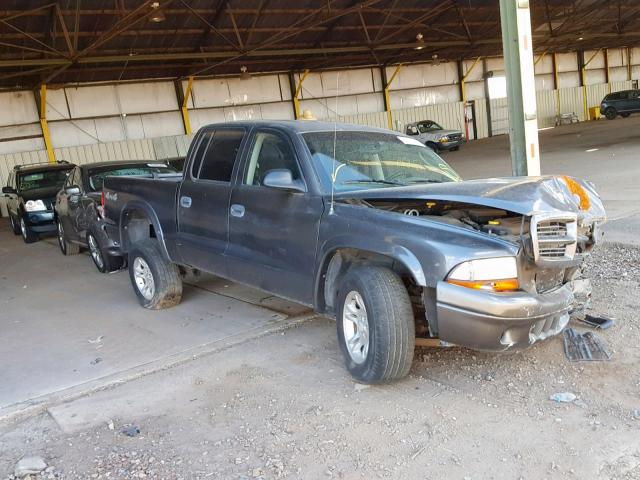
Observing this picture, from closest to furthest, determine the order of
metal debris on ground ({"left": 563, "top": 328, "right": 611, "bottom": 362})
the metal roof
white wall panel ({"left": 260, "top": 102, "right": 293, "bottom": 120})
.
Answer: metal debris on ground ({"left": 563, "top": 328, "right": 611, "bottom": 362}) < the metal roof < white wall panel ({"left": 260, "top": 102, "right": 293, "bottom": 120})

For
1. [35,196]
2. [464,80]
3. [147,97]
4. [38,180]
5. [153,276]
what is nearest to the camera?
[153,276]

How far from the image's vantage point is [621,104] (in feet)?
123

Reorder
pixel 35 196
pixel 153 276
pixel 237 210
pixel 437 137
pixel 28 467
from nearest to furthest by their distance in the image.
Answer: pixel 28 467
pixel 237 210
pixel 153 276
pixel 35 196
pixel 437 137

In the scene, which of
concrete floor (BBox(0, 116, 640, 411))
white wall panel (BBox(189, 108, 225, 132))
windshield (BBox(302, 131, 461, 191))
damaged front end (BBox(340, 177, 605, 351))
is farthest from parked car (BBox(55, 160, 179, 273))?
white wall panel (BBox(189, 108, 225, 132))

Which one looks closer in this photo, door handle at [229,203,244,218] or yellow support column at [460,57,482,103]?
door handle at [229,203,244,218]

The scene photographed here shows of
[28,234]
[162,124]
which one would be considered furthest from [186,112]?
[28,234]

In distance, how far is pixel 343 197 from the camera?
4.29m

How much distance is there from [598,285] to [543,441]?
322 centimetres

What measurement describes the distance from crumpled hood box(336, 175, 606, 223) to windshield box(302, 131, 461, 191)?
0.29m

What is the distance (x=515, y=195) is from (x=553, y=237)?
0.35m

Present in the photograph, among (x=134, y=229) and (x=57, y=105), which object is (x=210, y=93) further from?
(x=134, y=229)

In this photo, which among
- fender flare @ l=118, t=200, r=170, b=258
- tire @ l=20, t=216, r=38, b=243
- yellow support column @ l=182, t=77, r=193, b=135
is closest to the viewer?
fender flare @ l=118, t=200, r=170, b=258

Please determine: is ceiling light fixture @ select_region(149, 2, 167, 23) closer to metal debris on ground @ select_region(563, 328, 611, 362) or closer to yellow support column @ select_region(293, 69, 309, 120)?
yellow support column @ select_region(293, 69, 309, 120)

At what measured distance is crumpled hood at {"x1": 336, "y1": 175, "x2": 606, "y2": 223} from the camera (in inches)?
144
